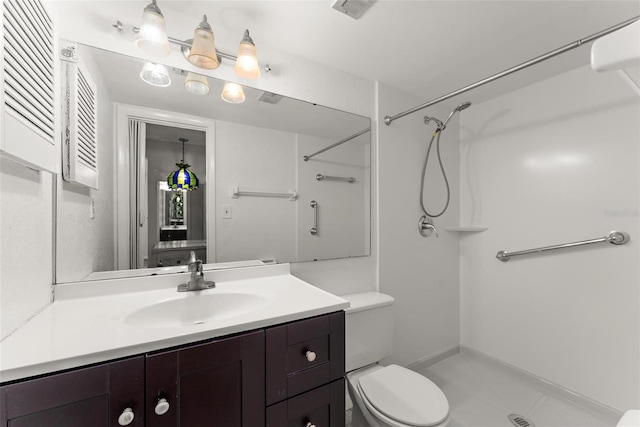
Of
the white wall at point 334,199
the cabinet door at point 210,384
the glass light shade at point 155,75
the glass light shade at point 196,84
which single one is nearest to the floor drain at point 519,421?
the white wall at point 334,199

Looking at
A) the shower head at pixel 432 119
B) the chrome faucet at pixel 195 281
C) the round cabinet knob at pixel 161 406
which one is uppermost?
the shower head at pixel 432 119

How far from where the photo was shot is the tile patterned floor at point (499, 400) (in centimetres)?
157

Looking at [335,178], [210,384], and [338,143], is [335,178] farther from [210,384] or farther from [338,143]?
[210,384]

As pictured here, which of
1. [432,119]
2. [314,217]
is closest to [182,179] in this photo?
[314,217]

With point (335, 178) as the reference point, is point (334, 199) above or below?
below

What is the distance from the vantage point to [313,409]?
2.93ft

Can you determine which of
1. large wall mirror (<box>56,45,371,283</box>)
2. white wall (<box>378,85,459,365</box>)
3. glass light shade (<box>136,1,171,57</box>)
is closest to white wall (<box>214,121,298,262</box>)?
large wall mirror (<box>56,45,371,283</box>)

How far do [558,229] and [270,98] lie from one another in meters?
2.08

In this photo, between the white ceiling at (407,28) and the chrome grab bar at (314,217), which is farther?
the chrome grab bar at (314,217)

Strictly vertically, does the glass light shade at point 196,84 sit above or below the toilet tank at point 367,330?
above

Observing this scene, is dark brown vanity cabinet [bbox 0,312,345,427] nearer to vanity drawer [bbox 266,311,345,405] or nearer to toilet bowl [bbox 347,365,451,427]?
vanity drawer [bbox 266,311,345,405]

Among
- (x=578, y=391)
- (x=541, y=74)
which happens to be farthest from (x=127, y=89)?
(x=578, y=391)

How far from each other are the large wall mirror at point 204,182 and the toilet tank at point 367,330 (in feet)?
1.14

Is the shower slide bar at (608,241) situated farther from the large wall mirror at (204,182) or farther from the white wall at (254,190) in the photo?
the white wall at (254,190)
